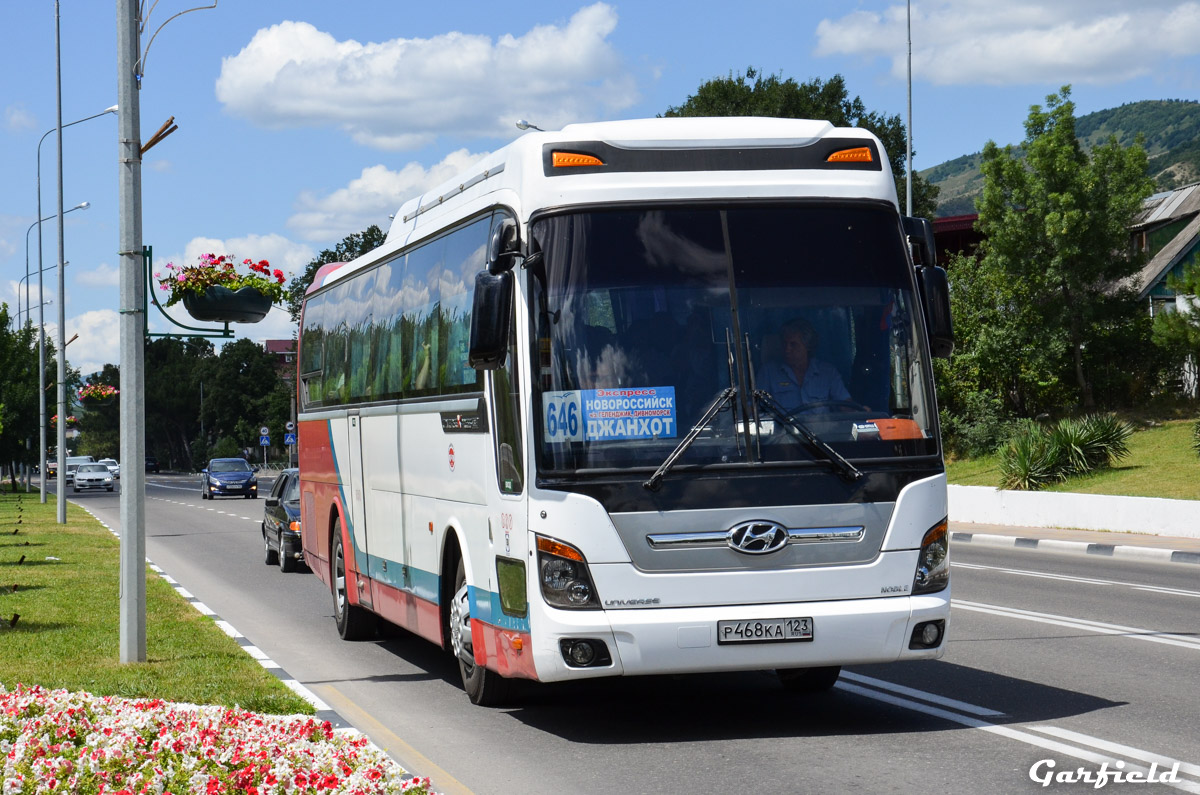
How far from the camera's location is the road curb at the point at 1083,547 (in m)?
21.3

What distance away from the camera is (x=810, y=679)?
9688 millimetres

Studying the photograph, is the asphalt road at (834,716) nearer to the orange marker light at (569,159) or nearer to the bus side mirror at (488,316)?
the bus side mirror at (488,316)

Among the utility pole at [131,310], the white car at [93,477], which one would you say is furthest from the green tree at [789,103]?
the utility pole at [131,310]

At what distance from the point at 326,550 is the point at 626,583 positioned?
727cm

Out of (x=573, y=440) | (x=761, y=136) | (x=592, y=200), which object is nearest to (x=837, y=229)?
(x=761, y=136)

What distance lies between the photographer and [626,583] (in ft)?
25.9

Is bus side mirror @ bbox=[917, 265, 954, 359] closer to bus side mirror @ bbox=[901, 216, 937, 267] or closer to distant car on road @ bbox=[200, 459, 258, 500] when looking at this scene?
bus side mirror @ bbox=[901, 216, 937, 267]

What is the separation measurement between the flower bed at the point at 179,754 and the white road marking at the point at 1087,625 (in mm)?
7564

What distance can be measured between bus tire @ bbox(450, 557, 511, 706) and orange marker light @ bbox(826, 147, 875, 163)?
11.1 ft

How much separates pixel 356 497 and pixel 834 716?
565 centimetres

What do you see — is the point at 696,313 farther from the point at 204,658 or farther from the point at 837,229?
the point at 204,658

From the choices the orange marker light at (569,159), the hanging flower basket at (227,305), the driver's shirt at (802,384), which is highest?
the orange marker light at (569,159)

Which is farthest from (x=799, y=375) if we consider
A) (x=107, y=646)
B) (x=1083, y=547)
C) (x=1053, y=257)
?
(x=1053, y=257)

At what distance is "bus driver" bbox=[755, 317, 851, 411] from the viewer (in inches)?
320
